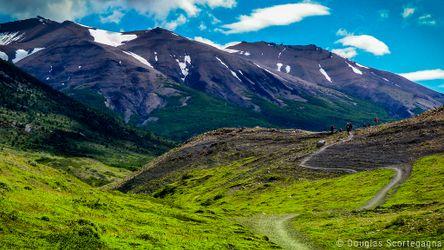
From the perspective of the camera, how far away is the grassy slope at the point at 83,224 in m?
41.7

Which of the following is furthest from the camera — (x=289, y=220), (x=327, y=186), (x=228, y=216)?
(x=327, y=186)

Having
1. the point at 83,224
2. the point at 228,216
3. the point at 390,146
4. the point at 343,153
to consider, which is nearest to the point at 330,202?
the point at 228,216

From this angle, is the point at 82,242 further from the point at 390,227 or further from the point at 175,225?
the point at 390,227

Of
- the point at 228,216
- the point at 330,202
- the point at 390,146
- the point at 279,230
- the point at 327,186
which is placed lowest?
the point at 228,216

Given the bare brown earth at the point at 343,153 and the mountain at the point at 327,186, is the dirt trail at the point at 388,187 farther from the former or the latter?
the bare brown earth at the point at 343,153

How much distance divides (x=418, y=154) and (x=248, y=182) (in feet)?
154

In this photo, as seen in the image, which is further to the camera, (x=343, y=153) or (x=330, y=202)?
(x=343, y=153)

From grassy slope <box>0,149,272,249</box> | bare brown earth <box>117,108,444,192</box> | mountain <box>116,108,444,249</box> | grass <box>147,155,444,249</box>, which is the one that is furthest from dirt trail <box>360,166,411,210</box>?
grassy slope <box>0,149,272,249</box>

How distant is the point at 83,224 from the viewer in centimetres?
4800

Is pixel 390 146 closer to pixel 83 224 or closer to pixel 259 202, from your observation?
pixel 259 202

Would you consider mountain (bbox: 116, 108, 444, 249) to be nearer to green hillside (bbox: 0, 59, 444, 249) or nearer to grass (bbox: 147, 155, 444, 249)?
grass (bbox: 147, 155, 444, 249)

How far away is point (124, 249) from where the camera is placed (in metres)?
43.5

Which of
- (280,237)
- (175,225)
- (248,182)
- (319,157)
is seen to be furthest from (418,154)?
(175,225)

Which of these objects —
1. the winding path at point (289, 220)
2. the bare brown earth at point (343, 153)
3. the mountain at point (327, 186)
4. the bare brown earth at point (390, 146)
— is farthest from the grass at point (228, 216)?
the bare brown earth at point (343, 153)
